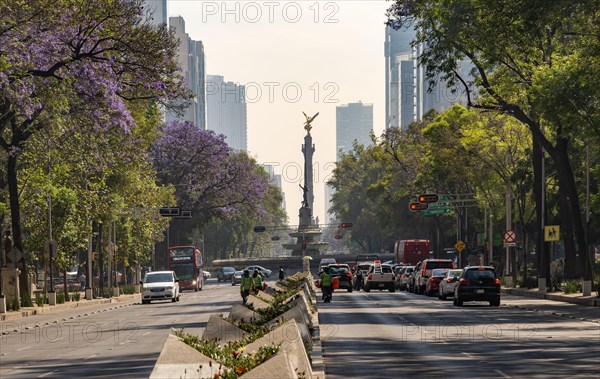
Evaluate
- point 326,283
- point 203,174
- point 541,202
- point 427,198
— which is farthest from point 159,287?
point 203,174

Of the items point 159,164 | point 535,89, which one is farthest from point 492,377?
point 159,164

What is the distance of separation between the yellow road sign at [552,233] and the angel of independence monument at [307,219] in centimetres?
10126

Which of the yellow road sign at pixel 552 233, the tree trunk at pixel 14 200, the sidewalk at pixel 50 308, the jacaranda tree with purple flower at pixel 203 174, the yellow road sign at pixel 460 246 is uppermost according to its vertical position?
the jacaranda tree with purple flower at pixel 203 174

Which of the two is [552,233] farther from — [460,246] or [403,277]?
[460,246]

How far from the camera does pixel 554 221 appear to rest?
91375 mm

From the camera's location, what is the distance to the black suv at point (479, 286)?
5256cm

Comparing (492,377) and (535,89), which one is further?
(535,89)

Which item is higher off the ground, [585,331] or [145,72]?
[145,72]

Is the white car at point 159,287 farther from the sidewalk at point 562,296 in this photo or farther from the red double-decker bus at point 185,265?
the red double-decker bus at point 185,265

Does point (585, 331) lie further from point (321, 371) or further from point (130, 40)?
point (130, 40)

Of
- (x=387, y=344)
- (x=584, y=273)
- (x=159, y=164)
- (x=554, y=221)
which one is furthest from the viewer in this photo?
(x=159, y=164)

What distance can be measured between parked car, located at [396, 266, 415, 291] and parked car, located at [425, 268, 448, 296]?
12387 mm

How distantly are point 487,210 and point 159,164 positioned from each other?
93.1 feet

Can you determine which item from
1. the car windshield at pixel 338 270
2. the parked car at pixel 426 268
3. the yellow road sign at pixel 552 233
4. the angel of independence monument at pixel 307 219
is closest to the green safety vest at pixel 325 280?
the yellow road sign at pixel 552 233
